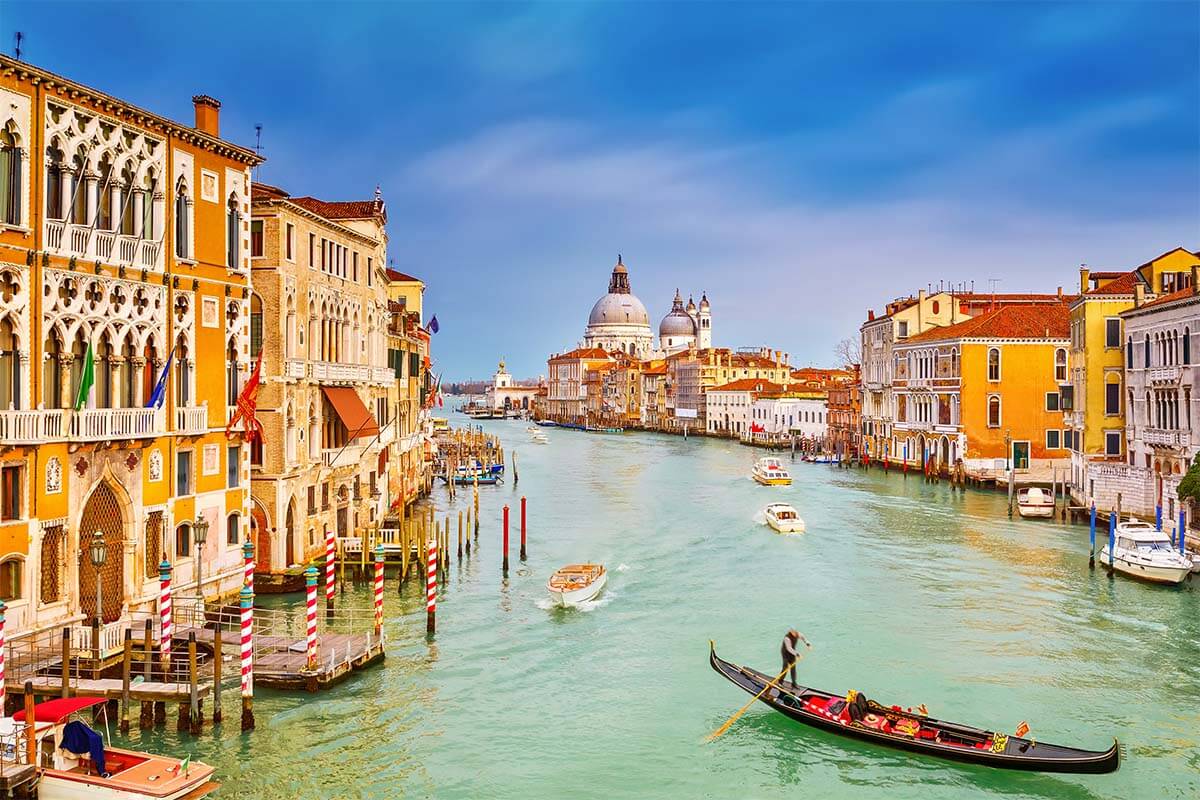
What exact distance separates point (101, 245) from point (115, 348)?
1133mm

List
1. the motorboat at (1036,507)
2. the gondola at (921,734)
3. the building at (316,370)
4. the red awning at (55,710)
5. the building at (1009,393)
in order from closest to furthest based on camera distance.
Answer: the red awning at (55,710) → the gondola at (921,734) → the building at (316,370) → the motorboat at (1036,507) → the building at (1009,393)

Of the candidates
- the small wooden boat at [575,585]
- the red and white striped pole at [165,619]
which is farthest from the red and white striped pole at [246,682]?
the small wooden boat at [575,585]

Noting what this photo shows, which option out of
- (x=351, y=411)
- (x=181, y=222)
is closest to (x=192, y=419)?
(x=181, y=222)

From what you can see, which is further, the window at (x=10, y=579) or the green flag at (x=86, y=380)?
the green flag at (x=86, y=380)

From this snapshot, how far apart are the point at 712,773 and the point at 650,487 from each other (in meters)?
27.6

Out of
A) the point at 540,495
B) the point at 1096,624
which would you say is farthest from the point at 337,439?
the point at 540,495

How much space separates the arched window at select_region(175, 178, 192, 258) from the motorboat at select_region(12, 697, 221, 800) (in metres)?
6.37

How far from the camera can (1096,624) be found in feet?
50.4

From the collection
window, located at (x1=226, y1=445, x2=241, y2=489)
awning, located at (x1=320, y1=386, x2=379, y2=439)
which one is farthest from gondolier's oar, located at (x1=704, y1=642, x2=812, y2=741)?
awning, located at (x1=320, y1=386, x2=379, y2=439)

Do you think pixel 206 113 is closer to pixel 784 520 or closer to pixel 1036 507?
pixel 784 520

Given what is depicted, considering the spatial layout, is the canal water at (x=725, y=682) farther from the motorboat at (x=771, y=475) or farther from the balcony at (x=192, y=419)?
the motorboat at (x=771, y=475)

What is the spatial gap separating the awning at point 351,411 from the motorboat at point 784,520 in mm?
9767

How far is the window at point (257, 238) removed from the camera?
16344 mm

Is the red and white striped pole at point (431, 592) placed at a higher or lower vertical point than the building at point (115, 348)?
lower
